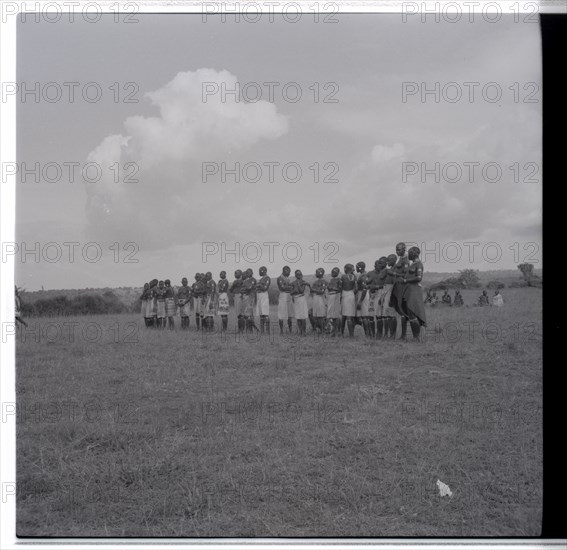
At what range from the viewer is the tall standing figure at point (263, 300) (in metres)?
3.52

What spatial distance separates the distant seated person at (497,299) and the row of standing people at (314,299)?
1.47ft

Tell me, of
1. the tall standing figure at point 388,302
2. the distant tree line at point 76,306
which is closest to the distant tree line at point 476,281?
the tall standing figure at point 388,302

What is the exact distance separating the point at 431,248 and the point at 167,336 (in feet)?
5.94

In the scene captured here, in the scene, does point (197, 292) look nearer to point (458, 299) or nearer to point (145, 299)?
point (145, 299)

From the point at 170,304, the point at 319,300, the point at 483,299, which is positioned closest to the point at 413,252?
the point at 483,299

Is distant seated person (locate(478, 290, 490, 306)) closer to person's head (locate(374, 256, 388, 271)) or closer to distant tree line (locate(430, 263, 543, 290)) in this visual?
distant tree line (locate(430, 263, 543, 290))

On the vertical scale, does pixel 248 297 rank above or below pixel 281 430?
above

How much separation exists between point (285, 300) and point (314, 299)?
0.63 ft

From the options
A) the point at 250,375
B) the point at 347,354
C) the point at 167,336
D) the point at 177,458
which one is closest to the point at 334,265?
the point at 347,354

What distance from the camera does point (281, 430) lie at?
3457 millimetres

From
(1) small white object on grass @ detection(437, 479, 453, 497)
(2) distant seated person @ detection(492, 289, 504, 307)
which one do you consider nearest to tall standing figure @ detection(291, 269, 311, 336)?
(2) distant seated person @ detection(492, 289, 504, 307)

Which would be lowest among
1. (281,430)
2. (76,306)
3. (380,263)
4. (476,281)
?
(281,430)

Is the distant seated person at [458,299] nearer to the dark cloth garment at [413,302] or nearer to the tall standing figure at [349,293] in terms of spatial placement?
the dark cloth garment at [413,302]

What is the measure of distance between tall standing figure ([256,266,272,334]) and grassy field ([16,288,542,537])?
0.37ft
